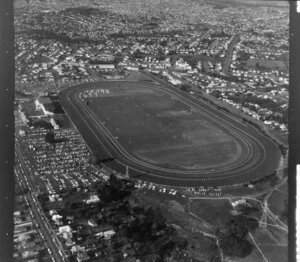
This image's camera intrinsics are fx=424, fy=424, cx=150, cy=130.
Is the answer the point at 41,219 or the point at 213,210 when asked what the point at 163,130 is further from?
the point at 41,219

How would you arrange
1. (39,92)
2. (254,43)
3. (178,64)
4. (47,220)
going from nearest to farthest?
1. (47,220)
2. (39,92)
3. (254,43)
4. (178,64)

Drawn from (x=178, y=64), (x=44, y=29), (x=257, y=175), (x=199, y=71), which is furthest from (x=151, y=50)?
(x=257, y=175)

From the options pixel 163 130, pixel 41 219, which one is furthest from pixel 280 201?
pixel 41 219

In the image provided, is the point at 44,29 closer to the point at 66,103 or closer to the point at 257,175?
the point at 66,103

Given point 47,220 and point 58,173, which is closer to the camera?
point 47,220

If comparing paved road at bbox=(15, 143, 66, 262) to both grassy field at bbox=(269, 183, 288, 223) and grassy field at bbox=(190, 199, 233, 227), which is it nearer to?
grassy field at bbox=(190, 199, 233, 227)

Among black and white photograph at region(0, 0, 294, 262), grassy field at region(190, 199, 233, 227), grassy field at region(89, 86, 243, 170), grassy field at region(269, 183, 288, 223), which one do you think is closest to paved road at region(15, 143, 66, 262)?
black and white photograph at region(0, 0, 294, 262)
